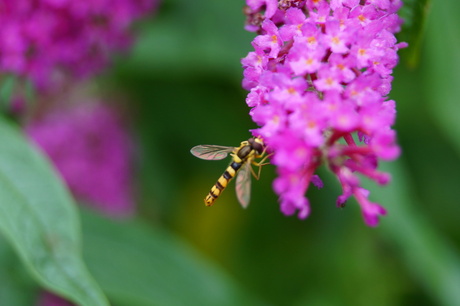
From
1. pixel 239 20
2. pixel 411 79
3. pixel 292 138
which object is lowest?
pixel 292 138

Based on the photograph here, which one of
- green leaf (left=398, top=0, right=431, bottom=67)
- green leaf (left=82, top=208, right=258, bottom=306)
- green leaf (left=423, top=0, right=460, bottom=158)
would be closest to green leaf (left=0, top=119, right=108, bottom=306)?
green leaf (left=82, top=208, right=258, bottom=306)

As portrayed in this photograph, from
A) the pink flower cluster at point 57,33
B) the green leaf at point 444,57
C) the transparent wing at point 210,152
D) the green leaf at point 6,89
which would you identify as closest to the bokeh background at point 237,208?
the green leaf at point 444,57

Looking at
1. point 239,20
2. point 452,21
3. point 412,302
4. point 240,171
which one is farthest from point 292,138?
point 412,302

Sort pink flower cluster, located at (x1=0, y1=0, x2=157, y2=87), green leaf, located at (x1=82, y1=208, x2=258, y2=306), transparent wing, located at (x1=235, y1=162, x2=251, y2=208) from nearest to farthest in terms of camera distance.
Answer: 1. transparent wing, located at (x1=235, y1=162, x2=251, y2=208)
2. pink flower cluster, located at (x1=0, y1=0, x2=157, y2=87)
3. green leaf, located at (x1=82, y1=208, x2=258, y2=306)

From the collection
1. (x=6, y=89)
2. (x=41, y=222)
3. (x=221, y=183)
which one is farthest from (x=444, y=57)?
(x=6, y=89)

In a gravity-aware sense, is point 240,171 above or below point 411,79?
below

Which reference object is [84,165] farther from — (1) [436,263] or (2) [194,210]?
(1) [436,263]

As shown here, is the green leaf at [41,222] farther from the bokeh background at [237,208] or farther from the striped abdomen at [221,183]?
the bokeh background at [237,208]

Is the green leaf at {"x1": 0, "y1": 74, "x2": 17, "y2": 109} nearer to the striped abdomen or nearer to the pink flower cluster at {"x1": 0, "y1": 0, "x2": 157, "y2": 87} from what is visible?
the pink flower cluster at {"x1": 0, "y1": 0, "x2": 157, "y2": 87}
